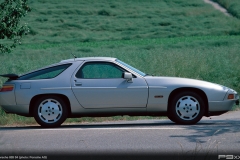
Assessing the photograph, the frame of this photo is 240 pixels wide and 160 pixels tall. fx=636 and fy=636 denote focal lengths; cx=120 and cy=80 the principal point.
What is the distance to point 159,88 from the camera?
12.1m

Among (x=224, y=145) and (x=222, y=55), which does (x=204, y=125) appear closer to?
(x=224, y=145)

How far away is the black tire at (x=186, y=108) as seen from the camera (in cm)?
1197

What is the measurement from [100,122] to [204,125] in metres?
2.82

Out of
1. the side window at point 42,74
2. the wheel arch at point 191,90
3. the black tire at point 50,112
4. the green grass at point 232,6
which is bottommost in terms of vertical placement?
the black tire at point 50,112

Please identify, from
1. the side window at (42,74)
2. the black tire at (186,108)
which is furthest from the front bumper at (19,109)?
the black tire at (186,108)

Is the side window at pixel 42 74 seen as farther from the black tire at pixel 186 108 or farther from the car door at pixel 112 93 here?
the black tire at pixel 186 108

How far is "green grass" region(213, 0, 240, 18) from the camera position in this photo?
246ft

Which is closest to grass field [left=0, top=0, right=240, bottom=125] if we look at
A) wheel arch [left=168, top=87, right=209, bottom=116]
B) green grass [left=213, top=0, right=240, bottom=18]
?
green grass [left=213, top=0, right=240, bottom=18]

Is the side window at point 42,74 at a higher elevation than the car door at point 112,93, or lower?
higher

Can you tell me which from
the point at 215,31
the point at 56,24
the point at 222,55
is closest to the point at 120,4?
the point at 56,24

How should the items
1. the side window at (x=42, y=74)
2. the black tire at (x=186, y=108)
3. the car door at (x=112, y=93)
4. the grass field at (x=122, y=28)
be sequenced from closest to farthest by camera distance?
the black tire at (x=186, y=108), the car door at (x=112, y=93), the side window at (x=42, y=74), the grass field at (x=122, y=28)

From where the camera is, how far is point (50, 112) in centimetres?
1204

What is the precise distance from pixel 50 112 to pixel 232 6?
229 ft

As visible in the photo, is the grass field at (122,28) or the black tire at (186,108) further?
the grass field at (122,28)
